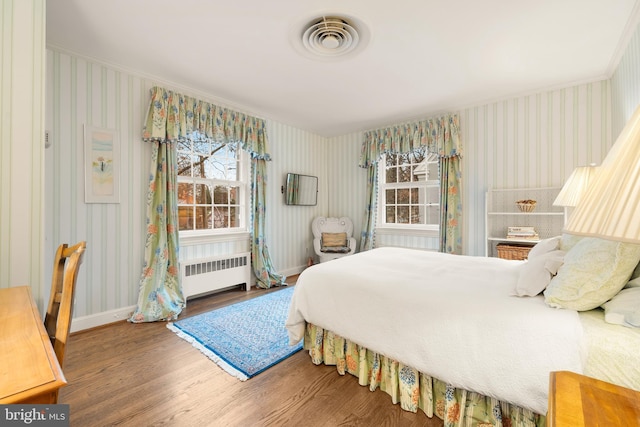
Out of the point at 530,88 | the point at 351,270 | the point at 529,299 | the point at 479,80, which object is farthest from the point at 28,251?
the point at 530,88

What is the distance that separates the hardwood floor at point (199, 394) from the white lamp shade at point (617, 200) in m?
1.42

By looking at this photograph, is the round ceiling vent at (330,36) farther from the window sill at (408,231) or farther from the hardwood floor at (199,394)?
the window sill at (408,231)

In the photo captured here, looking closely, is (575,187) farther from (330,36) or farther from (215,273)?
(215,273)

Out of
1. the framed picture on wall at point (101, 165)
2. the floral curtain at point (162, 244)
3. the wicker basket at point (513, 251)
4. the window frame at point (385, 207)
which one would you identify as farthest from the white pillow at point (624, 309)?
the framed picture on wall at point (101, 165)

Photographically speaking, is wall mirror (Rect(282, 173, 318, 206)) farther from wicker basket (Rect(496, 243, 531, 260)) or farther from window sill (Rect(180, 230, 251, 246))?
wicker basket (Rect(496, 243, 531, 260))

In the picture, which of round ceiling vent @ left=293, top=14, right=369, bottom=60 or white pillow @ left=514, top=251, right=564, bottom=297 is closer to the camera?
white pillow @ left=514, top=251, right=564, bottom=297

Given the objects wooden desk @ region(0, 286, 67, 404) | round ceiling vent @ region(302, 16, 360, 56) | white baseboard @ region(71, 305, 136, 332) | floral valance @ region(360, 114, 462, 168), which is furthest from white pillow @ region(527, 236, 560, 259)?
white baseboard @ region(71, 305, 136, 332)

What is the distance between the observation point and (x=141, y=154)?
2.87m

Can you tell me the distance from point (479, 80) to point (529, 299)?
8.30ft

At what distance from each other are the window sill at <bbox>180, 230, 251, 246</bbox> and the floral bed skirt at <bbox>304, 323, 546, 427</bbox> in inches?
77.5

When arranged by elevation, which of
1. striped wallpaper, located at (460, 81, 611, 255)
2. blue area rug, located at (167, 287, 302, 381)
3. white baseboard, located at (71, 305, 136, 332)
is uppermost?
striped wallpaper, located at (460, 81, 611, 255)

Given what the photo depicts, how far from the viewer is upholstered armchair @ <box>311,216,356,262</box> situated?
4.33 meters

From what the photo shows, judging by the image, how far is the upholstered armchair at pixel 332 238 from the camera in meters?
4.33

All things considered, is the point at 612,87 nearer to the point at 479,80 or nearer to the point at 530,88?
the point at 530,88
